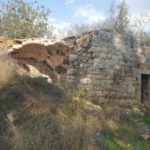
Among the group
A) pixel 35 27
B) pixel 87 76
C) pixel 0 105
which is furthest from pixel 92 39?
pixel 35 27

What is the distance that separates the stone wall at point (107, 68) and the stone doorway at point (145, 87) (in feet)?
1.55

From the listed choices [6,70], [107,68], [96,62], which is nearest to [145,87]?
[107,68]

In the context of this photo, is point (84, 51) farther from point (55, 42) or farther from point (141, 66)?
point (141, 66)

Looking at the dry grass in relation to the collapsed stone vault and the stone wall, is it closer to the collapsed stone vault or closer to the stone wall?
the collapsed stone vault

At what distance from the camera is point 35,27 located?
2714 centimetres

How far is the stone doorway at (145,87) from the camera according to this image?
14.2m

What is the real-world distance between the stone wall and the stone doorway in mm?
472

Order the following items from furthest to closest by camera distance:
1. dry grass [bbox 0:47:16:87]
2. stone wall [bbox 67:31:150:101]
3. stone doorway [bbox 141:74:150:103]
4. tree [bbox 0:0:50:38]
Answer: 1. tree [bbox 0:0:50:38]
2. stone doorway [bbox 141:74:150:103]
3. stone wall [bbox 67:31:150:101]
4. dry grass [bbox 0:47:16:87]

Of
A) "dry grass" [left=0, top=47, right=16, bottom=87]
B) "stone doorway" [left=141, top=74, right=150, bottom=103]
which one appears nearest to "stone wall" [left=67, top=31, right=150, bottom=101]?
"stone doorway" [left=141, top=74, right=150, bottom=103]

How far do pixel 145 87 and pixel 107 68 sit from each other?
2276 mm

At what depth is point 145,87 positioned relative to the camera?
1437 centimetres

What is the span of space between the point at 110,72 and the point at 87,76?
2.99 ft

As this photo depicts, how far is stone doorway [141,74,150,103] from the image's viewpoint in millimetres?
14159

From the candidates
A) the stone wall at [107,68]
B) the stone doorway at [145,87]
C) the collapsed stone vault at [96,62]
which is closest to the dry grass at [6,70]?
the collapsed stone vault at [96,62]
